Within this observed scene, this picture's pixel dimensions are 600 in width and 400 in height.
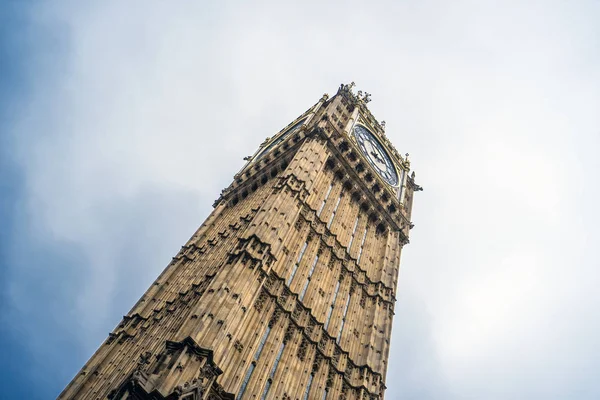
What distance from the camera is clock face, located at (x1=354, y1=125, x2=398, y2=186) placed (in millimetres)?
44719

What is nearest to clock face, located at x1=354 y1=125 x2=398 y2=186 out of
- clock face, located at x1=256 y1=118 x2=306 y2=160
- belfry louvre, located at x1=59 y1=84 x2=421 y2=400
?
belfry louvre, located at x1=59 y1=84 x2=421 y2=400

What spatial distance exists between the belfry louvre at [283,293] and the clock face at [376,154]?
25cm

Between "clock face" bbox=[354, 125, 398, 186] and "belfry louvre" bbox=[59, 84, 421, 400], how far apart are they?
25cm

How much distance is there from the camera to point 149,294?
32.5m

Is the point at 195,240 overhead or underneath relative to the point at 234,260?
overhead

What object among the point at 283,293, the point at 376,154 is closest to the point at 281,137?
the point at 376,154

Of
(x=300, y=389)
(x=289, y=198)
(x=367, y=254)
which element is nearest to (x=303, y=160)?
(x=289, y=198)

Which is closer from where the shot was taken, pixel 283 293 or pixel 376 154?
pixel 283 293

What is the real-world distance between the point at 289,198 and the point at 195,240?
9.63 m

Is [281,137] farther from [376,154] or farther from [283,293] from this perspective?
[283,293]

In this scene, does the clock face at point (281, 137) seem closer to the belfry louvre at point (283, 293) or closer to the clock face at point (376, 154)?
the belfry louvre at point (283, 293)

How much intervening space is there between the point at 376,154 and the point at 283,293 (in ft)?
74.0

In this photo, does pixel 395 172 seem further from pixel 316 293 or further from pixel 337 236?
pixel 316 293

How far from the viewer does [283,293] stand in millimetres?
27219
